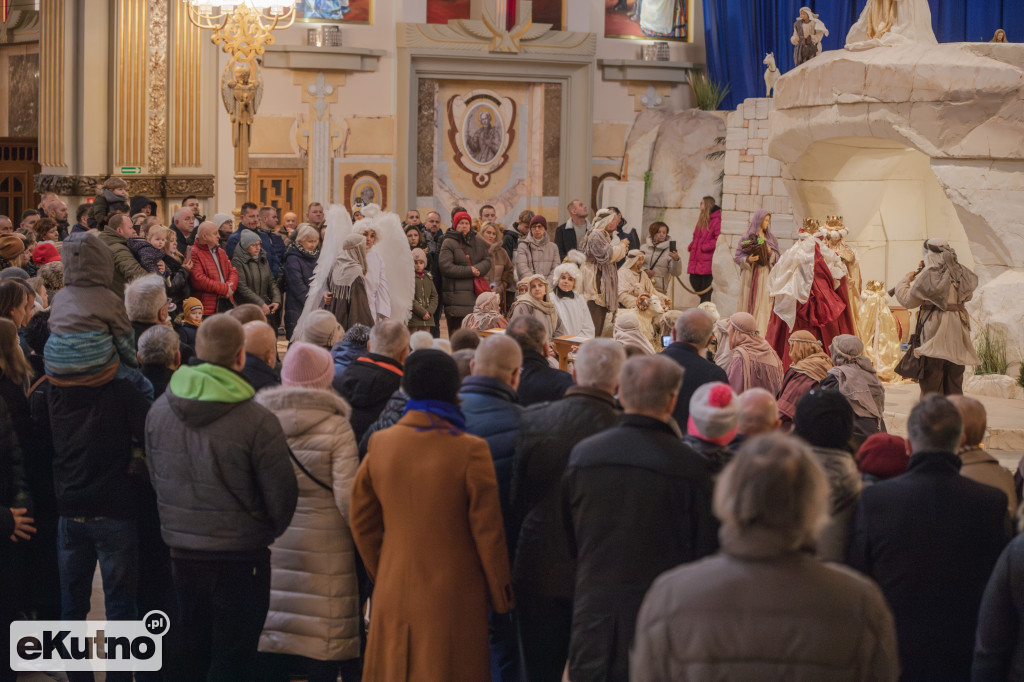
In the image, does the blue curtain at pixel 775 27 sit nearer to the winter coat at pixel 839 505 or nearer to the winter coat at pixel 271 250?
the winter coat at pixel 271 250

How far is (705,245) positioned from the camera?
1391 cm

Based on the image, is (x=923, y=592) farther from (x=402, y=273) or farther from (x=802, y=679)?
(x=402, y=273)

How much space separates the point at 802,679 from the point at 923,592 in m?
1.10

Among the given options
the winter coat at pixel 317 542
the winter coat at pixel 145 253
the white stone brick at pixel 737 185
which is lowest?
the winter coat at pixel 317 542

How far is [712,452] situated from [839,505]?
37 cm

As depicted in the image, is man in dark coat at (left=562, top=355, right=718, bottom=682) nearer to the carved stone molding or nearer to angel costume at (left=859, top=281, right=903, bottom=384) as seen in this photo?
angel costume at (left=859, top=281, right=903, bottom=384)

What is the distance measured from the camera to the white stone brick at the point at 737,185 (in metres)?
13.9

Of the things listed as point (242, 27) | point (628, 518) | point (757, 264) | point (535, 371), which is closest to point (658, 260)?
point (757, 264)

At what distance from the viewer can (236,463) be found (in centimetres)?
351

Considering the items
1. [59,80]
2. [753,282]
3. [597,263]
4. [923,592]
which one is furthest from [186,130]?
[923,592]

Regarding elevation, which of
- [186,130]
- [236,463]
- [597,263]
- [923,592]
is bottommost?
[923,592]

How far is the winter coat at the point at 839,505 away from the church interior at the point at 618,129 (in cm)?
484

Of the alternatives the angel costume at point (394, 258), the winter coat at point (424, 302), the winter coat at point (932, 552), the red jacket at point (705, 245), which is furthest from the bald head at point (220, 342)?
the red jacket at point (705, 245)

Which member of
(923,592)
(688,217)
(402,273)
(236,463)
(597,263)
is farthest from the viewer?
(688,217)
